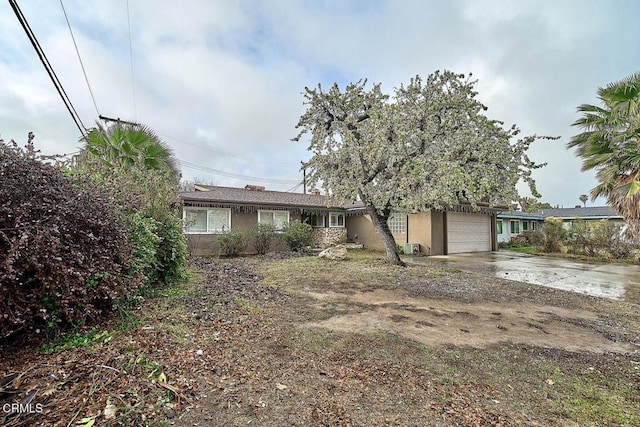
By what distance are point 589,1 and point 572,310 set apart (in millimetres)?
8690

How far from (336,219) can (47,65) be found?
14.6 metres

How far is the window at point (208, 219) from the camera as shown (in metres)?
13.8

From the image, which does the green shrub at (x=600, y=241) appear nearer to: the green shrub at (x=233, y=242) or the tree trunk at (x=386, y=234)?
the tree trunk at (x=386, y=234)

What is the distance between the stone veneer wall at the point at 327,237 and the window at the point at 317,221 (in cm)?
29

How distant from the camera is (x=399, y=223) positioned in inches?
670

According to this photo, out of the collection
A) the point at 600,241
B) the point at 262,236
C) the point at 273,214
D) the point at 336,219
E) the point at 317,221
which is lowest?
the point at 600,241

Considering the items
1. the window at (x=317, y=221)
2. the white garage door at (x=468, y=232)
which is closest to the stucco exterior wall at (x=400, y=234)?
the white garage door at (x=468, y=232)

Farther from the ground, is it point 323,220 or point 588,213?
point 588,213

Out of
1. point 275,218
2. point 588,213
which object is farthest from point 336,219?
point 588,213

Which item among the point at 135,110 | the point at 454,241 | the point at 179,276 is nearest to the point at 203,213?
the point at 135,110

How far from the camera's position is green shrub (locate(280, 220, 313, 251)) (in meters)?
15.1

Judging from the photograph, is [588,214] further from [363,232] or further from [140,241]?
[140,241]

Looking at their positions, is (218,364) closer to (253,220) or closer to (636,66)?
(253,220)

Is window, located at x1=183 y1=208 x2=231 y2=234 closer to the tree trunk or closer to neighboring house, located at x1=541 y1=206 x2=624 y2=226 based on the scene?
Result: the tree trunk
